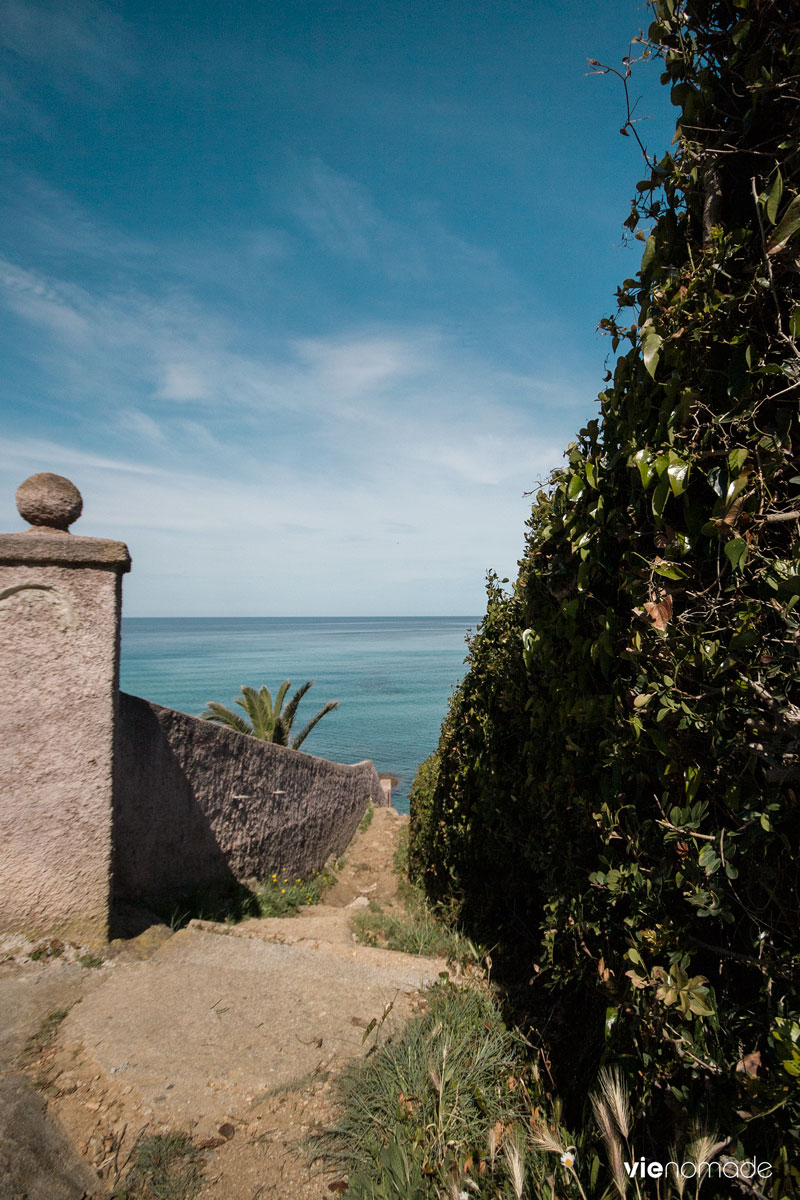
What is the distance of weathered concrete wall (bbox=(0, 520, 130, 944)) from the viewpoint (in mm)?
3545

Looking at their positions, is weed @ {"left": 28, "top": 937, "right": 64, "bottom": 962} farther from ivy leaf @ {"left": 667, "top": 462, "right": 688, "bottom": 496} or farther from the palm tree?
the palm tree

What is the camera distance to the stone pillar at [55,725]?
355 cm

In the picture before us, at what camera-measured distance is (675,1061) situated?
1803 millimetres

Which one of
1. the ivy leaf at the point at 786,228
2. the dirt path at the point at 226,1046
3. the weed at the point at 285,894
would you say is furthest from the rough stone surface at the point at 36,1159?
the ivy leaf at the point at 786,228

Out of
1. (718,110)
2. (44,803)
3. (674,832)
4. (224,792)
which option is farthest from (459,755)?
(718,110)

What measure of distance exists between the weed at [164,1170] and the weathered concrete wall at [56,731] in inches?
69.0

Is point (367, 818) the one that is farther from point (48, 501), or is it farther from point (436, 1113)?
point (436, 1113)

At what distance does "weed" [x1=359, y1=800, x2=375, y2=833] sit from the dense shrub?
852 centimetres

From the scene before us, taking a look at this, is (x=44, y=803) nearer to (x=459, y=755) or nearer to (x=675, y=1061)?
(x=459, y=755)

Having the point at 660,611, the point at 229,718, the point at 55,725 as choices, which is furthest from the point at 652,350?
the point at 229,718

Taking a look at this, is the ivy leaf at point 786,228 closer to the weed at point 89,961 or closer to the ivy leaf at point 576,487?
the ivy leaf at point 576,487

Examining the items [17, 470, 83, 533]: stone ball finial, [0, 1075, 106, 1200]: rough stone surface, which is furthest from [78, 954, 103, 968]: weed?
[17, 470, 83, 533]: stone ball finial

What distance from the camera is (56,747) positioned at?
3.60 meters

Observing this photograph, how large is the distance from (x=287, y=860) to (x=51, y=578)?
4694 mm
